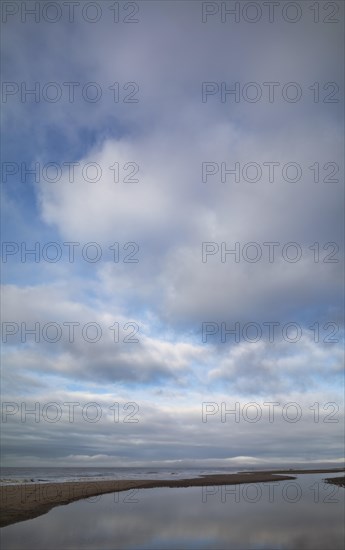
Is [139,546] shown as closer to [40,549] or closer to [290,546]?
[40,549]

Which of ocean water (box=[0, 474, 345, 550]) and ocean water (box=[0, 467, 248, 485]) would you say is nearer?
ocean water (box=[0, 474, 345, 550])

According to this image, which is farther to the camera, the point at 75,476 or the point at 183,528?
the point at 75,476

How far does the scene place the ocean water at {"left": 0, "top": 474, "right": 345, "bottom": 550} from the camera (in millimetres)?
22203

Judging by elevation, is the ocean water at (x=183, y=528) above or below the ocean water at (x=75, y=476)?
above

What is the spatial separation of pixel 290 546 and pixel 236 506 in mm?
18630

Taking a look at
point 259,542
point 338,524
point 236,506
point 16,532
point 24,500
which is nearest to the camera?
point 259,542

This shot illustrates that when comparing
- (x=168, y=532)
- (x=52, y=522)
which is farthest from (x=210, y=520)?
(x=52, y=522)

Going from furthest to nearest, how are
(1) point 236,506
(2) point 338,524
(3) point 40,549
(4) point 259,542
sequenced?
(1) point 236,506 → (2) point 338,524 → (4) point 259,542 → (3) point 40,549

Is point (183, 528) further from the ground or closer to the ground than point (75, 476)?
further from the ground

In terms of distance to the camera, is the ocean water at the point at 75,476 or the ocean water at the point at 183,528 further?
the ocean water at the point at 75,476

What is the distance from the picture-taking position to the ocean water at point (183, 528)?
22203 mm

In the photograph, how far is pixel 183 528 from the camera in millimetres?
27281

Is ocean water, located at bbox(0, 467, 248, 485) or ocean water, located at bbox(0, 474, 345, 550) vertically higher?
ocean water, located at bbox(0, 474, 345, 550)

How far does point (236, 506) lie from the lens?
38750 mm
